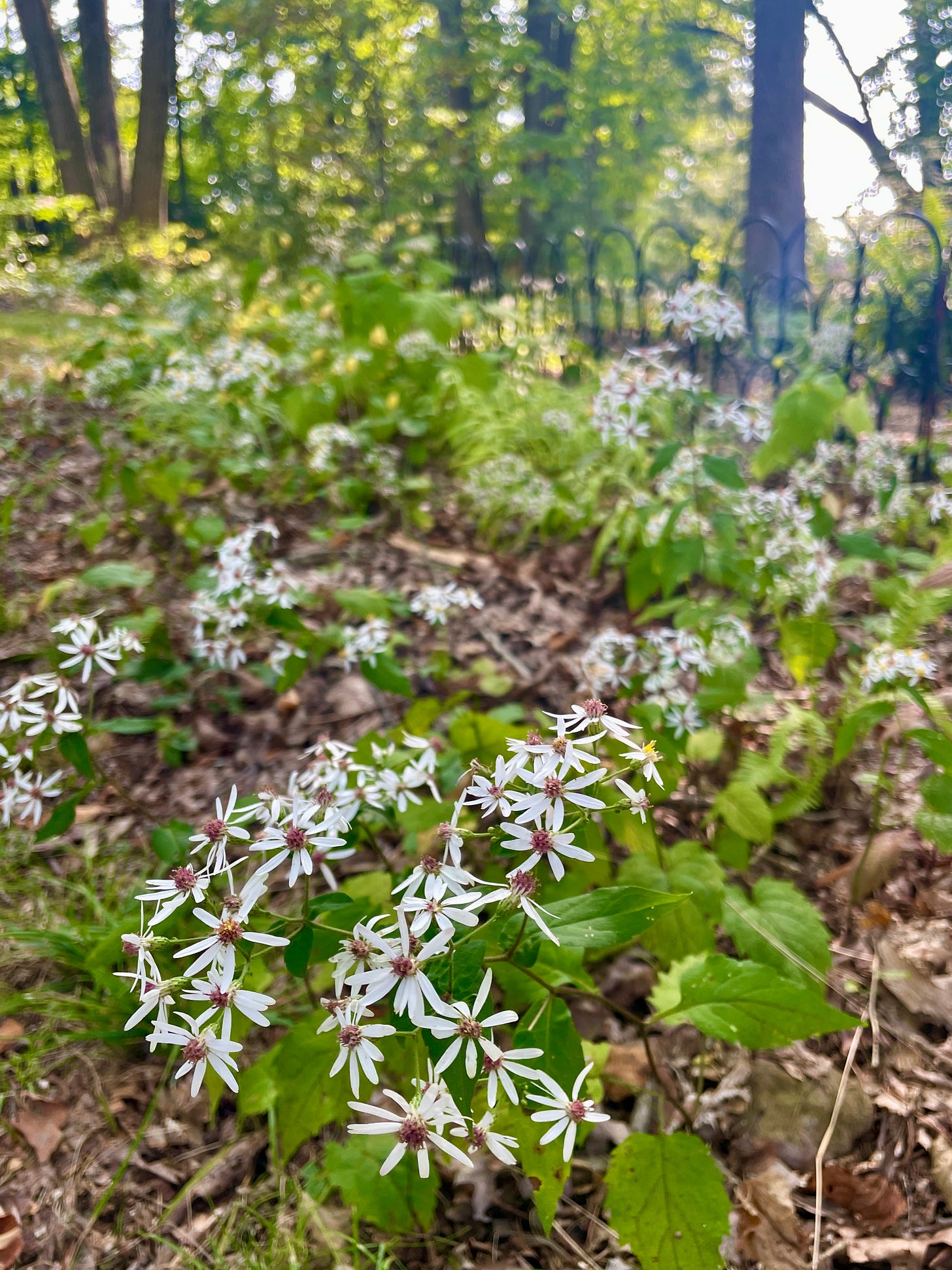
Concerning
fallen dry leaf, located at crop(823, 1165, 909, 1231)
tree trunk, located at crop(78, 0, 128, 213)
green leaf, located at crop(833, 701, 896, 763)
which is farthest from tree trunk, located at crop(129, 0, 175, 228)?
fallen dry leaf, located at crop(823, 1165, 909, 1231)

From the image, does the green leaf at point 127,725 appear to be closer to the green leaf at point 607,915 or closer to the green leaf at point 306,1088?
the green leaf at point 306,1088

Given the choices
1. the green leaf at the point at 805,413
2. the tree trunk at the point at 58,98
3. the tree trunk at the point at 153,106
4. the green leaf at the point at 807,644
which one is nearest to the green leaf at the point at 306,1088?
the green leaf at the point at 807,644

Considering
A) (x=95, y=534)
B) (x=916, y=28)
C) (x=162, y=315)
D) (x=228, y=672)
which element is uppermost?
(x=916, y=28)

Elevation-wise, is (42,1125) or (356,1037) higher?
(356,1037)

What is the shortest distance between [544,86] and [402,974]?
13249 millimetres

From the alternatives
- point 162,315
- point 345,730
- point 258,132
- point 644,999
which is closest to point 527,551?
point 345,730

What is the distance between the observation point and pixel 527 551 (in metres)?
3.47

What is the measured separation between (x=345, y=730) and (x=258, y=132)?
10.5 metres

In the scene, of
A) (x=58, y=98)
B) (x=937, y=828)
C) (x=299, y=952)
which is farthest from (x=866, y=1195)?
(x=58, y=98)

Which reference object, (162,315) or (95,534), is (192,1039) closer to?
(95,534)

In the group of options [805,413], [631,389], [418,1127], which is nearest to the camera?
[418,1127]

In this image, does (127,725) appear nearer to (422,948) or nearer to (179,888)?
(179,888)

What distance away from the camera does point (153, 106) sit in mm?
11461

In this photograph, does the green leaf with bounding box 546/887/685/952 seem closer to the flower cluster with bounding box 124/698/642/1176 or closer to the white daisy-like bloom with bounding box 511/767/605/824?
the flower cluster with bounding box 124/698/642/1176
